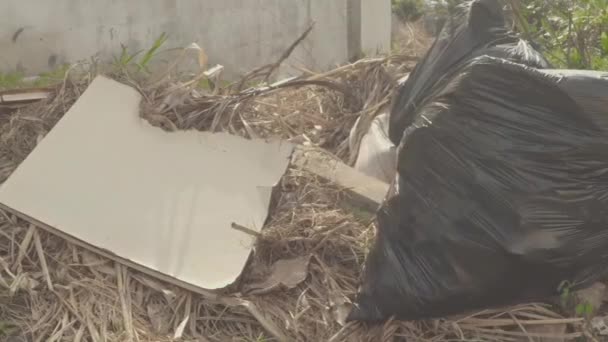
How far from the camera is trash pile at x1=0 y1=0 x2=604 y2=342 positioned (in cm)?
247

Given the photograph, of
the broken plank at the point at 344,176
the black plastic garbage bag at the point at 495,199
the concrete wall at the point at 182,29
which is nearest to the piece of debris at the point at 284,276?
the black plastic garbage bag at the point at 495,199

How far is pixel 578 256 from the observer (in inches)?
97.3

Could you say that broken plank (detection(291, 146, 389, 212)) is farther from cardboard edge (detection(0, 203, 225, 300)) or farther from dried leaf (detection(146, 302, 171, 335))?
dried leaf (detection(146, 302, 171, 335))

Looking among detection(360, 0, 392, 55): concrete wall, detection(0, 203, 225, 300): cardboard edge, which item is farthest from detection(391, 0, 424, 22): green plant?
detection(0, 203, 225, 300): cardboard edge

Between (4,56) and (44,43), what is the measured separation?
0.99 feet

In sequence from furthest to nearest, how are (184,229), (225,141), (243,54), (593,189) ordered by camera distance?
(243,54)
(225,141)
(184,229)
(593,189)

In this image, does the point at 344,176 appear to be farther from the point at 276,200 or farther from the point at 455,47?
the point at 455,47

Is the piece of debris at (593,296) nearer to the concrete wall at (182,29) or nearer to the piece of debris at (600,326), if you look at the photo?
the piece of debris at (600,326)

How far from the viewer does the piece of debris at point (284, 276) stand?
108 inches

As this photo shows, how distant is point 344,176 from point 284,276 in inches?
21.8

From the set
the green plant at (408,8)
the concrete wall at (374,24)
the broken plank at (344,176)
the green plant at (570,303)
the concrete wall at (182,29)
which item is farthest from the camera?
the green plant at (408,8)

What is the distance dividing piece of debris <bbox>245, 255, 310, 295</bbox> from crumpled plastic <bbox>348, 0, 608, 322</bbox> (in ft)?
0.80

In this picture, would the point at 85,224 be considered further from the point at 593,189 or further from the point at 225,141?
the point at 593,189

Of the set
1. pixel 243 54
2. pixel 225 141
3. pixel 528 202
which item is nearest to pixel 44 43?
pixel 243 54
